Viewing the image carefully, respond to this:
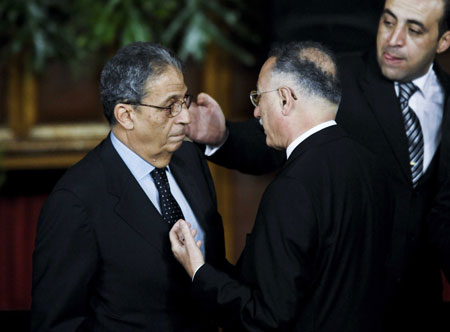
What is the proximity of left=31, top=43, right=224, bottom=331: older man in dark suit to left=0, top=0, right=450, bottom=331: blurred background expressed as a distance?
206 cm

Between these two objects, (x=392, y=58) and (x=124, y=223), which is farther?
(x=392, y=58)

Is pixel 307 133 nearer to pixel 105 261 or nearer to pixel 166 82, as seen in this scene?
pixel 166 82

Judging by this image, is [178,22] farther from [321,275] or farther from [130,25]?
[321,275]

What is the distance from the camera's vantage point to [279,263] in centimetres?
175

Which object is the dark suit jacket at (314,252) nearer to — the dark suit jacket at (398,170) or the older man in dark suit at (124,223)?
the older man in dark suit at (124,223)

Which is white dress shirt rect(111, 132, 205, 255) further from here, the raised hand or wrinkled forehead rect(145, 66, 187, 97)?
the raised hand

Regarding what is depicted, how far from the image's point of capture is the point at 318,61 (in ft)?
6.17

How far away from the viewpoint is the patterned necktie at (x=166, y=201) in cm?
206

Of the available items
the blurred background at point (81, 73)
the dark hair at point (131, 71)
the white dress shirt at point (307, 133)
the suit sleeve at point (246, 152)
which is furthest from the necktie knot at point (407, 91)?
the blurred background at point (81, 73)

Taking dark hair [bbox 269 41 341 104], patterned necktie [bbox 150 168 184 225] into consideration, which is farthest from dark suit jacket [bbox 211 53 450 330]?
dark hair [bbox 269 41 341 104]

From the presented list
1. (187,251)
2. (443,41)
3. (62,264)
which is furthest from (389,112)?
(62,264)

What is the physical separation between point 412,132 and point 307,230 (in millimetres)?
964

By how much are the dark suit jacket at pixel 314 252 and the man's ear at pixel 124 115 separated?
460mm

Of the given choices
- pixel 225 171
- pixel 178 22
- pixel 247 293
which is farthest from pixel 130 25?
pixel 247 293
